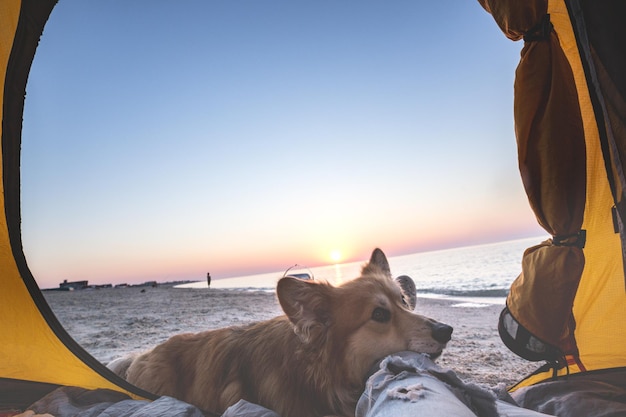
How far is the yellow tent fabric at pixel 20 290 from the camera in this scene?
2.32m

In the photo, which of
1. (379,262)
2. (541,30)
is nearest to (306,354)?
(379,262)

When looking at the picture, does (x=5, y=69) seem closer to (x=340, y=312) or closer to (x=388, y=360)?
(x=340, y=312)

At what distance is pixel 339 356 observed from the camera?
214 centimetres

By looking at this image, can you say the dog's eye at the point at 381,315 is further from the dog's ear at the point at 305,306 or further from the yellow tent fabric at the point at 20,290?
the yellow tent fabric at the point at 20,290

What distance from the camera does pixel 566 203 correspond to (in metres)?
1.91

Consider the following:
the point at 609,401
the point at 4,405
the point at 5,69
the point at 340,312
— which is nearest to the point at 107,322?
the point at 4,405

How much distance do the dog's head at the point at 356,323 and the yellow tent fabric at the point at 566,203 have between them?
49 centimetres

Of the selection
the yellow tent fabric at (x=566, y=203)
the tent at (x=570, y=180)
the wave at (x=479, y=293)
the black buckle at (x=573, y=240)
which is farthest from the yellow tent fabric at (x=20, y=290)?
the wave at (x=479, y=293)

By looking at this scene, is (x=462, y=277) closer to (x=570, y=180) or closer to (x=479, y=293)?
(x=479, y=293)

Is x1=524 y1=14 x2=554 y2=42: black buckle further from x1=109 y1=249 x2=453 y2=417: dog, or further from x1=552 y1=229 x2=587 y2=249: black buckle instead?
x1=109 y1=249 x2=453 y2=417: dog

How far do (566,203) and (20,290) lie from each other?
3435 mm

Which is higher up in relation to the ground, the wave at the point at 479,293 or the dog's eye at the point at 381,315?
the dog's eye at the point at 381,315

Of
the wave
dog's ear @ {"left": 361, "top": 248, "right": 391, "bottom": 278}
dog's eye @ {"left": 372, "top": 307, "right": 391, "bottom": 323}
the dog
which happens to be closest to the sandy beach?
the dog

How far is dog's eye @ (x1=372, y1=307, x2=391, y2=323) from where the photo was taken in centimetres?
223
